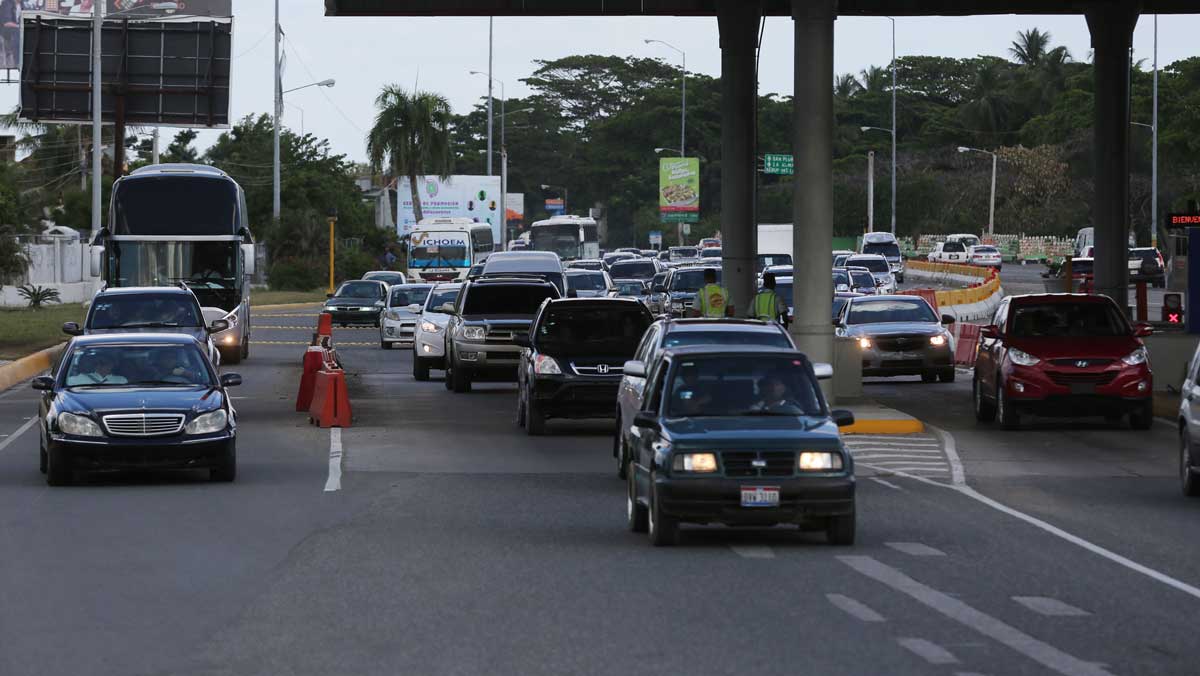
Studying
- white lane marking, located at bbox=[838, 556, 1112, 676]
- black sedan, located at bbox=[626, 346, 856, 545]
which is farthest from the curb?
white lane marking, located at bbox=[838, 556, 1112, 676]

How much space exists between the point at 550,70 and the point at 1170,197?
182 feet

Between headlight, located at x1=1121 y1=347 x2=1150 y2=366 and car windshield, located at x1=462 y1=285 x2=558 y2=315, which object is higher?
car windshield, located at x1=462 y1=285 x2=558 y2=315

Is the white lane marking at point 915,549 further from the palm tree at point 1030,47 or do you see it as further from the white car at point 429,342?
the palm tree at point 1030,47

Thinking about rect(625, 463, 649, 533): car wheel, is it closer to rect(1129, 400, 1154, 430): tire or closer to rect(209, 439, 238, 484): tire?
rect(209, 439, 238, 484): tire

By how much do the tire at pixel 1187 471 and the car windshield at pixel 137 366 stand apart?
9488 mm

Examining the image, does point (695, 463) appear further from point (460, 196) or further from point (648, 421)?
point (460, 196)

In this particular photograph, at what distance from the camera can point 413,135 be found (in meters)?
103

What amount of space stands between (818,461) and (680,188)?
109m

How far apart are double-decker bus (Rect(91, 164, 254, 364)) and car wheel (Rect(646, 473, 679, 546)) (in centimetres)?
2734

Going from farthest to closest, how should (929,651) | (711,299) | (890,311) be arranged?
(890,311) → (711,299) → (929,651)

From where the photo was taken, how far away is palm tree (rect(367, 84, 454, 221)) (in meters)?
102

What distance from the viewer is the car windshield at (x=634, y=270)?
6794 centimetres

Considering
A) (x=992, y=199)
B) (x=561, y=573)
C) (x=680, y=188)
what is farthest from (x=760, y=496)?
(x=680, y=188)

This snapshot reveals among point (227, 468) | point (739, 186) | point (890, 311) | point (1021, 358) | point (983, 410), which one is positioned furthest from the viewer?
point (739, 186)
